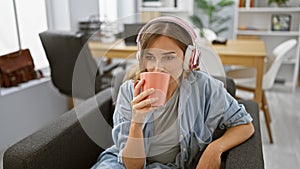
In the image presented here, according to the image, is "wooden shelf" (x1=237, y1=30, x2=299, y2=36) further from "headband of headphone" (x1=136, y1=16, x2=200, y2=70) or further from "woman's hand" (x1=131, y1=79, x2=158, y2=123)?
"woman's hand" (x1=131, y1=79, x2=158, y2=123)

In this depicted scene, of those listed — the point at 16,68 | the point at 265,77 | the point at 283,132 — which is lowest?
the point at 283,132

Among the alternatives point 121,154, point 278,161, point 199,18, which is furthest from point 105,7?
point 121,154

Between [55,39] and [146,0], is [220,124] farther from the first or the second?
[146,0]

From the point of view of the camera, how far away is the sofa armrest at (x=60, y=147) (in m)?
0.97

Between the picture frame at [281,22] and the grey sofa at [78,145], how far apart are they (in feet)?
9.34

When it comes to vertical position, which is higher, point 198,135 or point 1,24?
point 1,24

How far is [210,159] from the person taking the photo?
0.96m

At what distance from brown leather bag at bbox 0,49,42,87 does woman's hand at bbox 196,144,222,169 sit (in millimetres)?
1717

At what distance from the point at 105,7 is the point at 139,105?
3343mm

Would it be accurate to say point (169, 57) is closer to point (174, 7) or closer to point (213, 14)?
point (174, 7)

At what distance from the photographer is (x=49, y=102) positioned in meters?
2.58

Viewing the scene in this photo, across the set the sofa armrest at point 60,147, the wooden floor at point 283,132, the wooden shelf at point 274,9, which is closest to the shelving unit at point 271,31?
the wooden shelf at point 274,9

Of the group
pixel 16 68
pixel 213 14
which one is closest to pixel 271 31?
pixel 213 14

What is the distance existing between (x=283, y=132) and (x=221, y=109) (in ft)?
5.91
